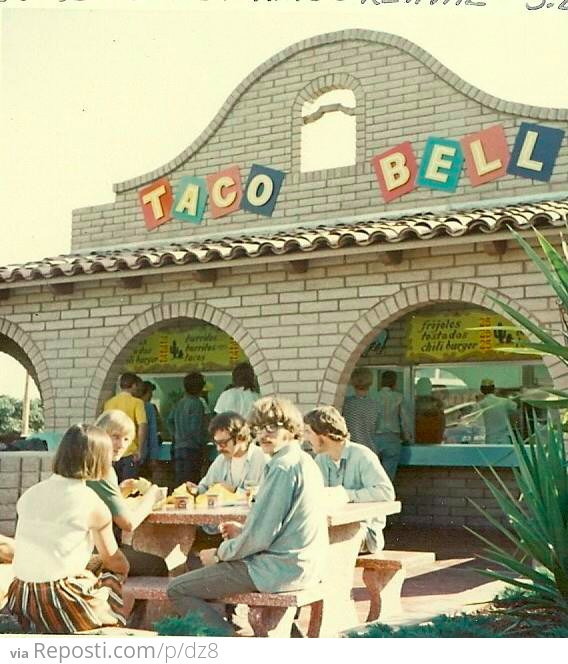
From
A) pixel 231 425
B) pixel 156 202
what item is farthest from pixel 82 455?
pixel 156 202

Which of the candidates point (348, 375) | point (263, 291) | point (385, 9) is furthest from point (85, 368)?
point (385, 9)

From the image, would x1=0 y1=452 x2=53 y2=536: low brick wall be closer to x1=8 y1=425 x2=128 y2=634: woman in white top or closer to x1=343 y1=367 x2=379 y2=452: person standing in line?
x1=8 y1=425 x2=128 y2=634: woman in white top

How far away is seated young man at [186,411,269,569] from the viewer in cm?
643

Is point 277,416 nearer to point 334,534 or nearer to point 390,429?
point 334,534

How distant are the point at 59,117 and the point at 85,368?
10.3 ft

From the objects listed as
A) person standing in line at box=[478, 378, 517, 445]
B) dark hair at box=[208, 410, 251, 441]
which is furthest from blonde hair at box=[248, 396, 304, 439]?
person standing in line at box=[478, 378, 517, 445]

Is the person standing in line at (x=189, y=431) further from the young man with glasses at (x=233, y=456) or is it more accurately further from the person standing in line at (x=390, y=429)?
the young man with glasses at (x=233, y=456)

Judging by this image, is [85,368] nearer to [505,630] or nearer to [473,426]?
[473,426]

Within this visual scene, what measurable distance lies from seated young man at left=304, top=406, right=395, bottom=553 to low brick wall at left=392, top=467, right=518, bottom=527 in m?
4.20

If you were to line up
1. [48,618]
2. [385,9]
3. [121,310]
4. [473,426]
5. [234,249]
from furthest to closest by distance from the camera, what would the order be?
[473,426] → [121,310] → [234,249] → [385,9] → [48,618]

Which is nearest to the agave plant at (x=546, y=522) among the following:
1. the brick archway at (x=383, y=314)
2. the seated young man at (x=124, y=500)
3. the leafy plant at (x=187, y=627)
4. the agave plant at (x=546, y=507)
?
the agave plant at (x=546, y=507)

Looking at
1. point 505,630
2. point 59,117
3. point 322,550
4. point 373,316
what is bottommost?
point 505,630

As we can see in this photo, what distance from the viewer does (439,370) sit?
10.5m

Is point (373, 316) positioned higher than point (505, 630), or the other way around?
point (373, 316)
